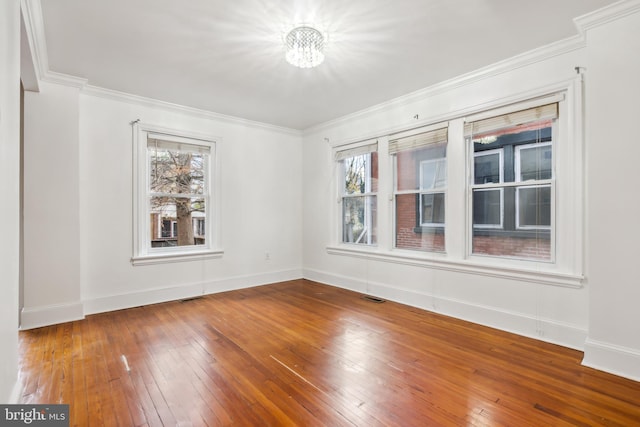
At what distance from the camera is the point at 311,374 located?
92.5 inches

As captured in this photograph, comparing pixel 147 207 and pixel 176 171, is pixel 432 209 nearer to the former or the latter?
pixel 176 171

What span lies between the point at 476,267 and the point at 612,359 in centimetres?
127

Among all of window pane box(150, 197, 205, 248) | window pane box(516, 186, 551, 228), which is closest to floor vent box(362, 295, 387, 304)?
window pane box(516, 186, 551, 228)

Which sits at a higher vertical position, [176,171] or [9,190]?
[176,171]

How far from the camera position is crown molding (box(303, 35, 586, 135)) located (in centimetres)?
279

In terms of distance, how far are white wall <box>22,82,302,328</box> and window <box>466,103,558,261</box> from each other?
3213mm

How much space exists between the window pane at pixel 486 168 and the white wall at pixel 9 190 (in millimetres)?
3814

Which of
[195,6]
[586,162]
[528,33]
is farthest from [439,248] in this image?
[195,6]

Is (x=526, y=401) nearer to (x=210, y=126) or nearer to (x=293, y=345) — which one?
(x=293, y=345)

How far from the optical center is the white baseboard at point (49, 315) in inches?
128

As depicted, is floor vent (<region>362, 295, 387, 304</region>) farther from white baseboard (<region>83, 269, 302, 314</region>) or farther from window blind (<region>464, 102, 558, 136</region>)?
window blind (<region>464, 102, 558, 136</region>)

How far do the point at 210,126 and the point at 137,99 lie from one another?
98cm

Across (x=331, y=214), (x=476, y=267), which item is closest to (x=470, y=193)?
(x=476, y=267)

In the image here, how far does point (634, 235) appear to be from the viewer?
7.52 feet
